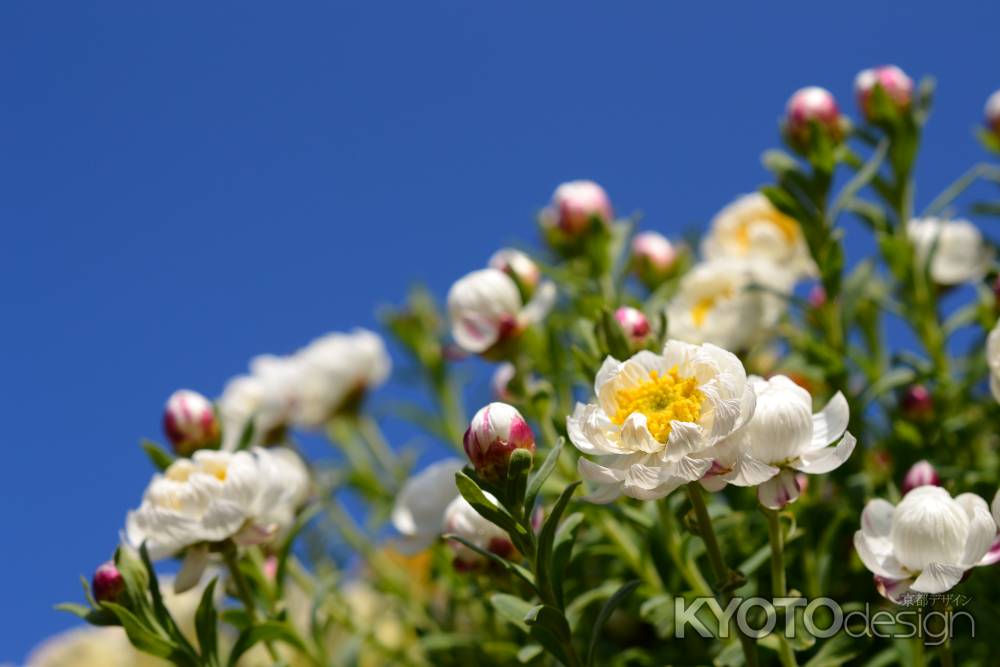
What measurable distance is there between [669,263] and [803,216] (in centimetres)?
37

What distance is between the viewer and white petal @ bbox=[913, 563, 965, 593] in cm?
84

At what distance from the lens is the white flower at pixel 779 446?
0.83 m

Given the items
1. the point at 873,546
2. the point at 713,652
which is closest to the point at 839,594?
the point at 713,652

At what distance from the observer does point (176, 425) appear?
1254mm

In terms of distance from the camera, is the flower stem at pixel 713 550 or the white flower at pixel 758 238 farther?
the white flower at pixel 758 238

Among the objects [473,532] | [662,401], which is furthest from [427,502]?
[662,401]

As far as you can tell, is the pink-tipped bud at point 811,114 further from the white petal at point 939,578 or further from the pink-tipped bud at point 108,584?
the pink-tipped bud at point 108,584

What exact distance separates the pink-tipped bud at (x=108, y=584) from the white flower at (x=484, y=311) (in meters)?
0.49

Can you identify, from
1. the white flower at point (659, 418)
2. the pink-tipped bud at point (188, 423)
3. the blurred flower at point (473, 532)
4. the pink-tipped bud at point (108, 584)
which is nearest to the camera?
the white flower at point (659, 418)

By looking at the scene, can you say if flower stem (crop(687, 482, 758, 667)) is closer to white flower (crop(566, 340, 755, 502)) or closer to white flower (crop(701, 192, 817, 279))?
white flower (crop(566, 340, 755, 502))

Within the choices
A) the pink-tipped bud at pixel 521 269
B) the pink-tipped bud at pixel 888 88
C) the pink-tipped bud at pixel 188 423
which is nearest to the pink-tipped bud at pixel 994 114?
the pink-tipped bud at pixel 888 88

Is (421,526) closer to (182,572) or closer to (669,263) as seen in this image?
(182,572)

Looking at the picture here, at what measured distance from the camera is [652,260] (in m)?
1.71

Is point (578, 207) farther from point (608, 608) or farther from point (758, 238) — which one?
point (608, 608)
